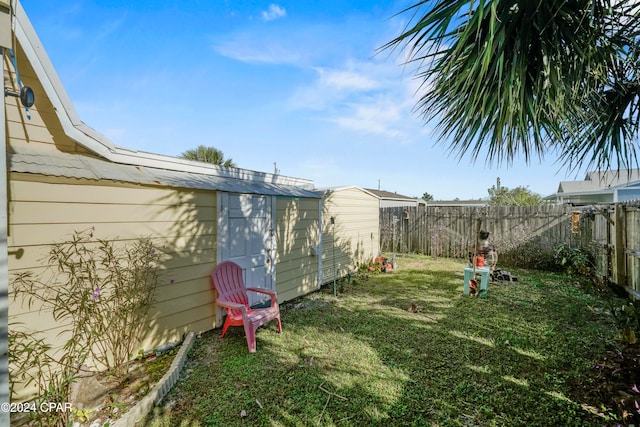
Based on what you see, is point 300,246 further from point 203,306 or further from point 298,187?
point 203,306

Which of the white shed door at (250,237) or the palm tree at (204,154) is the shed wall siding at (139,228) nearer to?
the white shed door at (250,237)

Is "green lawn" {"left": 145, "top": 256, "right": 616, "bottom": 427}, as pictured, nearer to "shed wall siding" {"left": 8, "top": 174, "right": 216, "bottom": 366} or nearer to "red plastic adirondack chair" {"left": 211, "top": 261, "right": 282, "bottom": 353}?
"red plastic adirondack chair" {"left": 211, "top": 261, "right": 282, "bottom": 353}

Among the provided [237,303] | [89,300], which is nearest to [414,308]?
[237,303]

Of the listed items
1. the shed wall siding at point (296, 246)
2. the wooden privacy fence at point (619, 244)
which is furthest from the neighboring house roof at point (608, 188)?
the shed wall siding at point (296, 246)

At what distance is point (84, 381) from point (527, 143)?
5055 mm

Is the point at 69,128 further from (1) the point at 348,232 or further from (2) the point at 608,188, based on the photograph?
(2) the point at 608,188

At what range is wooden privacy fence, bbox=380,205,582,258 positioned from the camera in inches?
316

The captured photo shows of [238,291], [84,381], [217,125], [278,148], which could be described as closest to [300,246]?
[238,291]

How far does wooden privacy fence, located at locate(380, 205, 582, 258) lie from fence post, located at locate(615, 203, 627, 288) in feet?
8.55

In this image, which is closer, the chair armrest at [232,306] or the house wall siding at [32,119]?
the house wall siding at [32,119]

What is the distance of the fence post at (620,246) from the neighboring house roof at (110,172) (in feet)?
21.4

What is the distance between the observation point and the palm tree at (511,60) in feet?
6.77

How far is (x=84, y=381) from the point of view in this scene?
2359 mm

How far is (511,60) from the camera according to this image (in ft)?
7.28
